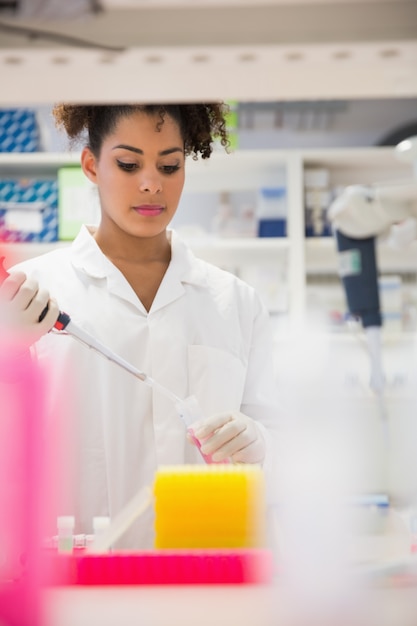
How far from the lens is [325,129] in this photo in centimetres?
381

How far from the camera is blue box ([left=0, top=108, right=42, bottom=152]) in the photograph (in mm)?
3230

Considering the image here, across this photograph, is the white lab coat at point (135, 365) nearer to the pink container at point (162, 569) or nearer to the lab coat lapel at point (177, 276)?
the lab coat lapel at point (177, 276)

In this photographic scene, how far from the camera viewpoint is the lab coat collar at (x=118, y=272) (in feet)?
4.58

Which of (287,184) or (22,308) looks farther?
(287,184)

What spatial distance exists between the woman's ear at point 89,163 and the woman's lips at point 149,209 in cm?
13

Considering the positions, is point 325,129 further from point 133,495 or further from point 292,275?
point 133,495

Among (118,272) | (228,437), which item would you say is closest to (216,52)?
(228,437)

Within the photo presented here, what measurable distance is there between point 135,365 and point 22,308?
578mm

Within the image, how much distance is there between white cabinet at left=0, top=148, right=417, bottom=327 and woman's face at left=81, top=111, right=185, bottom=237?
5.55 ft

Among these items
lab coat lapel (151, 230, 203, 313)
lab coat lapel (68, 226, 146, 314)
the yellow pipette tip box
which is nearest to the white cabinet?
lab coat lapel (151, 230, 203, 313)

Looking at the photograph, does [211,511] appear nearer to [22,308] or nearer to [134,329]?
[22,308]

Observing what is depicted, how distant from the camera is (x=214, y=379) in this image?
1394 mm

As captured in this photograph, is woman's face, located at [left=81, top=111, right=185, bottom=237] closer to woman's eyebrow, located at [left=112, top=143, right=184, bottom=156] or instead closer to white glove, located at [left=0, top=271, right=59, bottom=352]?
woman's eyebrow, located at [left=112, top=143, right=184, bottom=156]

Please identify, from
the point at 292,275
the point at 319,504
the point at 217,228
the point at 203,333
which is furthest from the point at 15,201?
the point at 319,504
